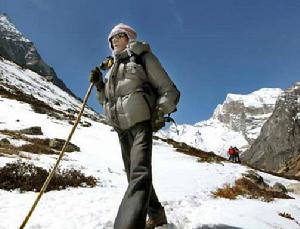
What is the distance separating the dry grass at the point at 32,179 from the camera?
9.79 m

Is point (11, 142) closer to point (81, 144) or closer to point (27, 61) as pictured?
point (81, 144)

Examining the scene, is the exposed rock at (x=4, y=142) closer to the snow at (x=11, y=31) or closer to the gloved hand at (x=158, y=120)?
the gloved hand at (x=158, y=120)

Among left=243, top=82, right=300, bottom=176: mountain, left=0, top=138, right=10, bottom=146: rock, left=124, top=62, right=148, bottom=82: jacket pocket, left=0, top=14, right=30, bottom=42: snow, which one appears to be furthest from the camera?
left=0, top=14, right=30, bottom=42: snow

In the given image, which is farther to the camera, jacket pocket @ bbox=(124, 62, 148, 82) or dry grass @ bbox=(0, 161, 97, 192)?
dry grass @ bbox=(0, 161, 97, 192)

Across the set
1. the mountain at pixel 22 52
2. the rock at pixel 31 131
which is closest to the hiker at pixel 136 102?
the rock at pixel 31 131

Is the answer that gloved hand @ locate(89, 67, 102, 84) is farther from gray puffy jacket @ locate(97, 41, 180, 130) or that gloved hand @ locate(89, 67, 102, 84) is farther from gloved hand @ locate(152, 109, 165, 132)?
gloved hand @ locate(152, 109, 165, 132)

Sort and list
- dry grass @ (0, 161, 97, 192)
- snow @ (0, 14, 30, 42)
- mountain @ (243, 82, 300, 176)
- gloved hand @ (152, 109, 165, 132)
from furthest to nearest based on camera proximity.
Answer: snow @ (0, 14, 30, 42) < mountain @ (243, 82, 300, 176) < dry grass @ (0, 161, 97, 192) < gloved hand @ (152, 109, 165, 132)

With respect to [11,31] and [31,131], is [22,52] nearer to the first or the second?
[11,31]

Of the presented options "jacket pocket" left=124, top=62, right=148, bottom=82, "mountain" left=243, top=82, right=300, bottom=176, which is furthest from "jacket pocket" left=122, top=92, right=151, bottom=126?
"mountain" left=243, top=82, right=300, bottom=176

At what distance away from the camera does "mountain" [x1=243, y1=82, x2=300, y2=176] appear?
10619 cm

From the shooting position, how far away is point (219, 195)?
1172cm

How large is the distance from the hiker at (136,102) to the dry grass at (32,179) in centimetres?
482

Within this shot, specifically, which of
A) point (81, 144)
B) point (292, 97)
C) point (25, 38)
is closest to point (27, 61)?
point (25, 38)

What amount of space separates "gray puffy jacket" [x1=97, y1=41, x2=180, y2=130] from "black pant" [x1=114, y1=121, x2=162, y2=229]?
0.54ft
